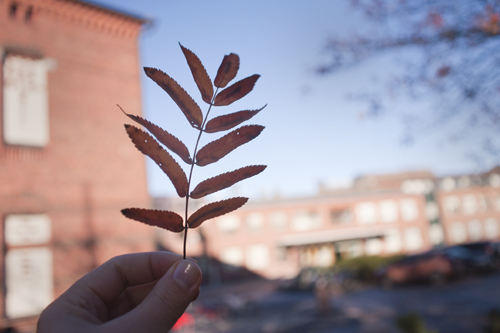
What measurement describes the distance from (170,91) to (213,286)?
1100 inches

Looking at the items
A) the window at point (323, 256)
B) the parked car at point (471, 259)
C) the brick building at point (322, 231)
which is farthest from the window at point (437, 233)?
the parked car at point (471, 259)

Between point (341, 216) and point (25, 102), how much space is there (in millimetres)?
30743

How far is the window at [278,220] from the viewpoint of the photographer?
104 ft

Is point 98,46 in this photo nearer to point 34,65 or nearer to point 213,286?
point 34,65

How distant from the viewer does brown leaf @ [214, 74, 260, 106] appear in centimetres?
88

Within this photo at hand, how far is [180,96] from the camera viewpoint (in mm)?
870

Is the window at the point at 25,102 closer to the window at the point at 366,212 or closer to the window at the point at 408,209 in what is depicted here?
the window at the point at 366,212

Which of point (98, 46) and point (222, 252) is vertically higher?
point (98, 46)

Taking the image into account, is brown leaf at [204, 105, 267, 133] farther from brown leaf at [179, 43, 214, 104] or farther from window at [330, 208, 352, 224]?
window at [330, 208, 352, 224]

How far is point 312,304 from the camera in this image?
53.1 feet

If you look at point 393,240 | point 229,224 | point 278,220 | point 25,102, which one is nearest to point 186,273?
point 25,102

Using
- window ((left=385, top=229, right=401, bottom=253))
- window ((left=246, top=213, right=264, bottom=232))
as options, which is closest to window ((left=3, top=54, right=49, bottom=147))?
window ((left=246, top=213, right=264, bottom=232))

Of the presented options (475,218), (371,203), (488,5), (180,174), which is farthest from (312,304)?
(475,218)

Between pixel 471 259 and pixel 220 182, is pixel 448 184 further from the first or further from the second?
pixel 220 182
